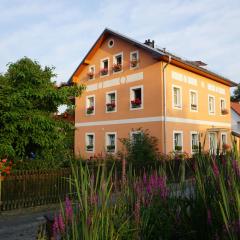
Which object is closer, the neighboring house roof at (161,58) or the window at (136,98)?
the neighboring house roof at (161,58)

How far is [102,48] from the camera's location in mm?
25594

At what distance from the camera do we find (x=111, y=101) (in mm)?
24547

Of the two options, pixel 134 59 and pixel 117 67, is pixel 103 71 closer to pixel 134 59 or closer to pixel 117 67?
pixel 117 67

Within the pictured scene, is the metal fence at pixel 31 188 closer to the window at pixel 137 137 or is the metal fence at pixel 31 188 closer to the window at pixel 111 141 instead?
the window at pixel 137 137

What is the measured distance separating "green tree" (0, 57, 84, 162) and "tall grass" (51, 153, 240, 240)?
8.21m

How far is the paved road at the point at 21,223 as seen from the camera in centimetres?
718

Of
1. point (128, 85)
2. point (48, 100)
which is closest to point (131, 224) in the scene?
point (48, 100)

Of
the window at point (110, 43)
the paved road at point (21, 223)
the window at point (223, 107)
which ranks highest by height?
the window at point (110, 43)

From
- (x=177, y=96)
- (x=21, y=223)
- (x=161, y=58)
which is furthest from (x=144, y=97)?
(x=21, y=223)

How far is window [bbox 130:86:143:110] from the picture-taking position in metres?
21.8

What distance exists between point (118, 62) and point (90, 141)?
6438 mm

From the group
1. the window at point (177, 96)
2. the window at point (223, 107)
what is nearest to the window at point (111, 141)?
the window at point (177, 96)

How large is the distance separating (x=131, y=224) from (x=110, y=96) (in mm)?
22164

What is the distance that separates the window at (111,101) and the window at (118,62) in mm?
1634
